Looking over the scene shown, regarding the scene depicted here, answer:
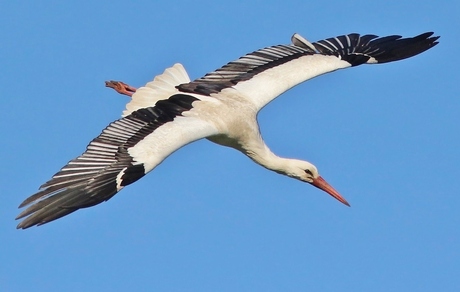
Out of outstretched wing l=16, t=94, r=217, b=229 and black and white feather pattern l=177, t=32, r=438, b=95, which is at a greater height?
black and white feather pattern l=177, t=32, r=438, b=95

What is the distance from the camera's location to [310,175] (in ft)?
46.0

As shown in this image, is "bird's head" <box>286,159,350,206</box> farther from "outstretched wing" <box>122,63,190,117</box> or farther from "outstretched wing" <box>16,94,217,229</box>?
"outstretched wing" <box>122,63,190,117</box>

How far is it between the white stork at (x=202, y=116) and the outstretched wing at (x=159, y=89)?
1 centimetres

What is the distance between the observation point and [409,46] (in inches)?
613

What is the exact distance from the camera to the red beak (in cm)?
1406

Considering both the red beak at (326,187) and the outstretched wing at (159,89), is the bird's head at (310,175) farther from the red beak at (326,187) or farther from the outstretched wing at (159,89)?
the outstretched wing at (159,89)

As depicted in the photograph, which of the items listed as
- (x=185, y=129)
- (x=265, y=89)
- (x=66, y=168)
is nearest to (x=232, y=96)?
(x=265, y=89)

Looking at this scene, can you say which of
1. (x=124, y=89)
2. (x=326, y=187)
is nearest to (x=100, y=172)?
(x=326, y=187)

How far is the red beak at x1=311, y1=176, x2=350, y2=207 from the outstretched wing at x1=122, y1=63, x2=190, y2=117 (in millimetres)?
1978

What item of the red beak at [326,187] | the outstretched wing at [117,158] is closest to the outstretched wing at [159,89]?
the outstretched wing at [117,158]

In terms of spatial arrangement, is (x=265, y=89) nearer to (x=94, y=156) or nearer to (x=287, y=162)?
(x=287, y=162)

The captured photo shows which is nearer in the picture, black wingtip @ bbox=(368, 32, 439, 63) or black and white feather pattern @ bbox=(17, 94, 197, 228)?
black and white feather pattern @ bbox=(17, 94, 197, 228)

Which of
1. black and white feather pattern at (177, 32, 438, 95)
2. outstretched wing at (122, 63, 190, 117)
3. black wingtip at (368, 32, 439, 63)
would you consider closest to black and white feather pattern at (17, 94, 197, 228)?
outstretched wing at (122, 63, 190, 117)

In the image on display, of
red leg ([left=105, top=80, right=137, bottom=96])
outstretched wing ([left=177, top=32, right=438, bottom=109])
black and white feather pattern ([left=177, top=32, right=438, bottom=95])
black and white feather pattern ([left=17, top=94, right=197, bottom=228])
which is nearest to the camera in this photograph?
black and white feather pattern ([left=17, top=94, right=197, bottom=228])
